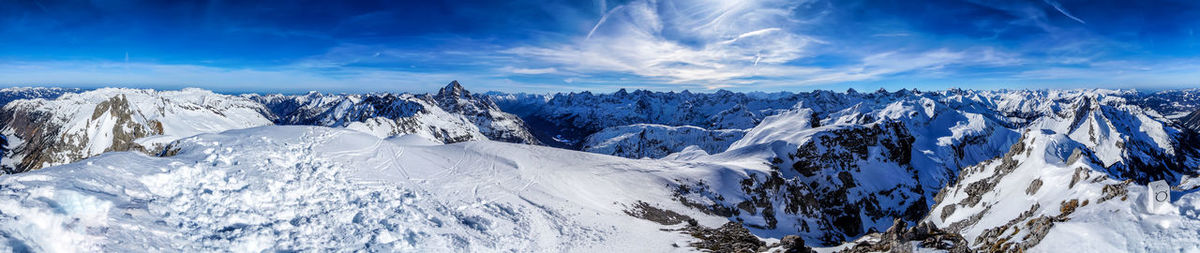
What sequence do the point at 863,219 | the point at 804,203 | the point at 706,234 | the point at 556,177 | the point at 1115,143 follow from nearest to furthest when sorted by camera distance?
the point at 706,234 < the point at 556,177 < the point at 804,203 < the point at 863,219 < the point at 1115,143

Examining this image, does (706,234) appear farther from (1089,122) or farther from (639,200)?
(1089,122)

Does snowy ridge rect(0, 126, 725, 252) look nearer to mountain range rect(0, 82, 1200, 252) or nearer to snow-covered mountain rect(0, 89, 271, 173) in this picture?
mountain range rect(0, 82, 1200, 252)

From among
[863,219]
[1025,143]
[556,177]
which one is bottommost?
[863,219]

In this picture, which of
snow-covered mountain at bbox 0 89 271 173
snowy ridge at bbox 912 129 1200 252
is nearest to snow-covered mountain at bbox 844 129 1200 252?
snowy ridge at bbox 912 129 1200 252

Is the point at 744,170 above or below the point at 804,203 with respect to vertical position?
above

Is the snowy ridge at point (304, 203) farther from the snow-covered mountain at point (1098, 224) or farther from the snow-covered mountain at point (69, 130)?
the snow-covered mountain at point (69, 130)

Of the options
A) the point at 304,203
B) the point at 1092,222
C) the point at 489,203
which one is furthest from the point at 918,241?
the point at 304,203

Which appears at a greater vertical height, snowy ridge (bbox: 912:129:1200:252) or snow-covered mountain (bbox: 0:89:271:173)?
snowy ridge (bbox: 912:129:1200:252)

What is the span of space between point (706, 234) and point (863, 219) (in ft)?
212

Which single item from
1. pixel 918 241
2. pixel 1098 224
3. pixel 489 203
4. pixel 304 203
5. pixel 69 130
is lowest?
pixel 69 130

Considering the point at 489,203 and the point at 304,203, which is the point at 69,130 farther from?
the point at 489,203

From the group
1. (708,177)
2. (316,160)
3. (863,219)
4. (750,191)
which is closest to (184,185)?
(316,160)

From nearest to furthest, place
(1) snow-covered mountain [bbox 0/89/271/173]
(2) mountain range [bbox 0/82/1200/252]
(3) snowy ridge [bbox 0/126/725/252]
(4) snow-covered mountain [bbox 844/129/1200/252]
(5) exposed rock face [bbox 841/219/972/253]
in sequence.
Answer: (3) snowy ridge [bbox 0/126/725/252] → (4) snow-covered mountain [bbox 844/129/1200/252] → (2) mountain range [bbox 0/82/1200/252] → (5) exposed rock face [bbox 841/219/972/253] → (1) snow-covered mountain [bbox 0/89/271/173]

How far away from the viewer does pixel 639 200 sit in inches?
1698
